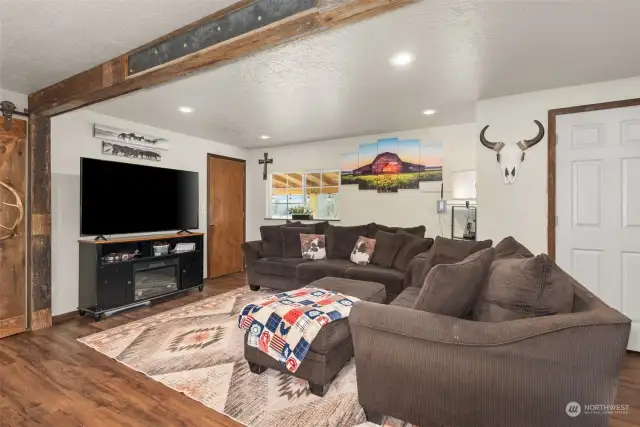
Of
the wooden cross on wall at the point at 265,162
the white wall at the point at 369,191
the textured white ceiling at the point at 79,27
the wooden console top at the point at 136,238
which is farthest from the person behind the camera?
the wooden cross on wall at the point at 265,162

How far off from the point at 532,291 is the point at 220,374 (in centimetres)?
206

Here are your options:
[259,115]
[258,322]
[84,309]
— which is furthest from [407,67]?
[84,309]

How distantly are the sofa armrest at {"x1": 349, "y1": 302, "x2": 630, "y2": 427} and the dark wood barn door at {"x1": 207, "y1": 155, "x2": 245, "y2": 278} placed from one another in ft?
14.0

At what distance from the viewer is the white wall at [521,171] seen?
10.1 ft

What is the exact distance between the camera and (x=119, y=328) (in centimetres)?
319

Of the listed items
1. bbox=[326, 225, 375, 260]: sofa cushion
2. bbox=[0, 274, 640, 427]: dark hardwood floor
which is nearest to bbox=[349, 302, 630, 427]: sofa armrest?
bbox=[0, 274, 640, 427]: dark hardwood floor

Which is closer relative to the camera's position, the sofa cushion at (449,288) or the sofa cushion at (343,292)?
the sofa cushion at (449,288)

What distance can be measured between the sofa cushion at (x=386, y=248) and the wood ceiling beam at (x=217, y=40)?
288 cm

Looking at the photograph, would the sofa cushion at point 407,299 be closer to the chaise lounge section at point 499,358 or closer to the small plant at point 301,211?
the chaise lounge section at point 499,358

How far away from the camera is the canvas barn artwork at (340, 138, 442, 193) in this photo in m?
4.62

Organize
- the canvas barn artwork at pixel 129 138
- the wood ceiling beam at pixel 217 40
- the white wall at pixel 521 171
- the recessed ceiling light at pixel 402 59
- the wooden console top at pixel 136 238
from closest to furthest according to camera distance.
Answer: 1. the wood ceiling beam at pixel 217 40
2. the recessed ceiling light at pixel 402 59
3. the white wall at pixel 521 171
4. the wooden console top at pixel 136 238
5. the canvas barn artwork at pixel 129 138

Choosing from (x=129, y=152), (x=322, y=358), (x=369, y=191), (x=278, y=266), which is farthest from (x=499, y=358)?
(x=129, y=152)

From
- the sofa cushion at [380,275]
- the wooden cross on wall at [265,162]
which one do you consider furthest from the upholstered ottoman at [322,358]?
the wooden cross on wall at [265,162]

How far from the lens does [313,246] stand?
4.62 metres
